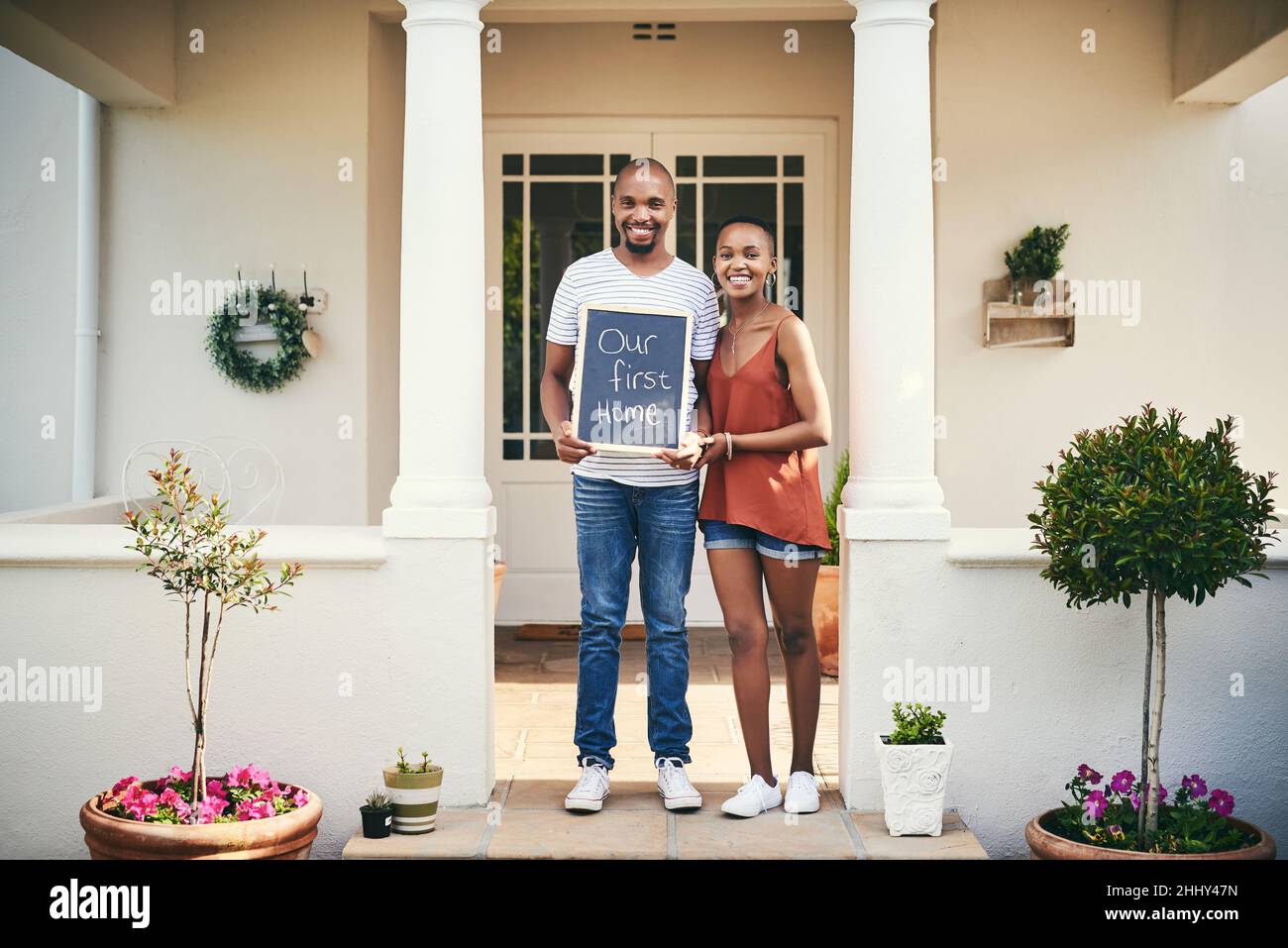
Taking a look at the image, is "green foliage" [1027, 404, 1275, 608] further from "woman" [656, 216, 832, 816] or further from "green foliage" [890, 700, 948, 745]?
"woman" [656, 216, 832, 816]

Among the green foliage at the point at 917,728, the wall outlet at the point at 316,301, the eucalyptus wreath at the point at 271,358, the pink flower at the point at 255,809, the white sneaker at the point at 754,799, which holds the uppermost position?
the wall outlet at the point at 316,301

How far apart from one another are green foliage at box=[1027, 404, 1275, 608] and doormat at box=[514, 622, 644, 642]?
342 cm

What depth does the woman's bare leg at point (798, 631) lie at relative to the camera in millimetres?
3854

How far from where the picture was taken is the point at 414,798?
3.81 meters

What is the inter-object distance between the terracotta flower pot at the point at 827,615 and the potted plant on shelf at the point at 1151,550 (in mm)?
2243

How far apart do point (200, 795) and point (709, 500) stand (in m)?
1.66

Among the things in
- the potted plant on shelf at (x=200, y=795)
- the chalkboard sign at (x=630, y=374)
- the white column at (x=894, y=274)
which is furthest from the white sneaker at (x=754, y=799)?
the potted plant on shelf at (x=200, y=795)

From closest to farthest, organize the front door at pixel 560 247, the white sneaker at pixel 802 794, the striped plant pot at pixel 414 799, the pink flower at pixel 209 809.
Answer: the pink flower at pixel 209 809
the striped plant pot at pixel 414 799
the white sneaker at pixel 802 794
the front door at pixel 560 247

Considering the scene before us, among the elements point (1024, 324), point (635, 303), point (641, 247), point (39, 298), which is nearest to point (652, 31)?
point (1024, 324)

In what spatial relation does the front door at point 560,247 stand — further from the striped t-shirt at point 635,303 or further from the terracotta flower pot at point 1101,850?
the terracotta flower pot at point 1101,850

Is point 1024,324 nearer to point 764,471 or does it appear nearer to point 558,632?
point 764,471

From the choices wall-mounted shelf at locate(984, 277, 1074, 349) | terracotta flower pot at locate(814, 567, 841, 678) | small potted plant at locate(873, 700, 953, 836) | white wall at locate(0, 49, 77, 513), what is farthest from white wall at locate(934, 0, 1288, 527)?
white wall at locate(0, 49, 77, 513)

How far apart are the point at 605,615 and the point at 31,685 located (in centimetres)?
177
